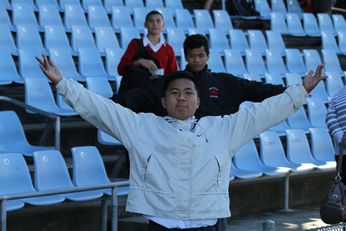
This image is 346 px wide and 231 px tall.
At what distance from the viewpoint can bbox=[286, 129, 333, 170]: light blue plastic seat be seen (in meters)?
8.37

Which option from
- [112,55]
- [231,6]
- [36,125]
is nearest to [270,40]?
[231,6]

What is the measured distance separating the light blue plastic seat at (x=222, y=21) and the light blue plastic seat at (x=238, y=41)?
14.2 inches

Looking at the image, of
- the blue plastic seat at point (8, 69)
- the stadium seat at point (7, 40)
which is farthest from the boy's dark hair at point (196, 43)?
the stadium seat at point (7, 40)

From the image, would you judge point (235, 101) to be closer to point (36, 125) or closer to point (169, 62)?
point (169, 62)

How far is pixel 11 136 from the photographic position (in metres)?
6.93

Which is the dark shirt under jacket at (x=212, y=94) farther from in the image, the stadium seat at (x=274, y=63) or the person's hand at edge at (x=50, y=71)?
the stadium seat at (x=274, y=63)

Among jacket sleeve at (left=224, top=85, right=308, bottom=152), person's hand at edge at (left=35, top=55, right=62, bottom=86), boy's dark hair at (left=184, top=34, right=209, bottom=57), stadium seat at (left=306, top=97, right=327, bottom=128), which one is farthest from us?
stadium seat at (left=306, top=97, right=327, bottom=128)

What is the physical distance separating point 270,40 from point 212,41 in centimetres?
103

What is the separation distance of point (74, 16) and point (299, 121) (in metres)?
3.10

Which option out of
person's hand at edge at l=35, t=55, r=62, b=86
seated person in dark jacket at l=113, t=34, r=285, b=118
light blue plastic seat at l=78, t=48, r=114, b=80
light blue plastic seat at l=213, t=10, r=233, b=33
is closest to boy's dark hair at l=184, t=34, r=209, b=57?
seated person in dark jacket at l=113, t=34, r=285, b=118

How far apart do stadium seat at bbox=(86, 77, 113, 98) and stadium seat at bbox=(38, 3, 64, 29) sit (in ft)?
6.46

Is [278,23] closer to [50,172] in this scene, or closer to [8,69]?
[8,69]

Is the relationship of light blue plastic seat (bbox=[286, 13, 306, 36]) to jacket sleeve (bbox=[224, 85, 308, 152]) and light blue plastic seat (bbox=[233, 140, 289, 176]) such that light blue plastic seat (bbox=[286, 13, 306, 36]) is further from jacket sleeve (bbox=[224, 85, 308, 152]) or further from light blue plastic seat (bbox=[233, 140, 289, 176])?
jacket sleeve (bbox=[224, 85, 308, 152])

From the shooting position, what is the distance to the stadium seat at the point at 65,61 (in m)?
8.76
